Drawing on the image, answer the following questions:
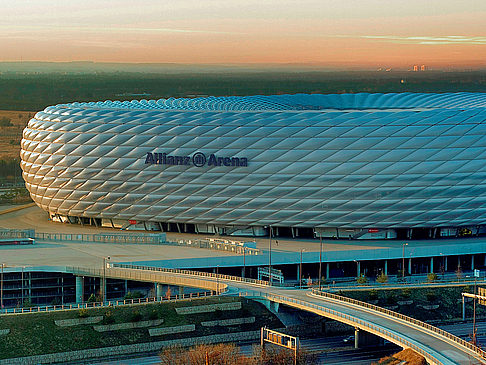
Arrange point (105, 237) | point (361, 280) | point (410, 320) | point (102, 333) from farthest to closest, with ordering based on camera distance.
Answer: point (105, 237) → point (361, 280) → point (102, 333) → point (410, 320)

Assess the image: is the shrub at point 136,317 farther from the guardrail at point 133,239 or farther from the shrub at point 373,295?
the guardrail at point 133,239

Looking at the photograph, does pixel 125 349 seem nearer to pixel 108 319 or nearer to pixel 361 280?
pixel 108 319

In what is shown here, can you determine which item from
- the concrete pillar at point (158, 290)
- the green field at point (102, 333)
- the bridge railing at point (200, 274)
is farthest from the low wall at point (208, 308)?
the concrete pillar at point (158, 290)

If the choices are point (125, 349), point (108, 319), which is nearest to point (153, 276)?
point (108, 319)

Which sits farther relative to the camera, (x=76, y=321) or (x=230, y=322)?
(x=230, y=322)

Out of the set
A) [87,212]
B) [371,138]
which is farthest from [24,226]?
[371,138]

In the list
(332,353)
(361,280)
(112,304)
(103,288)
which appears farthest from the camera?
(361,280)

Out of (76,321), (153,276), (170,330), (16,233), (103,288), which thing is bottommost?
(170,330)
